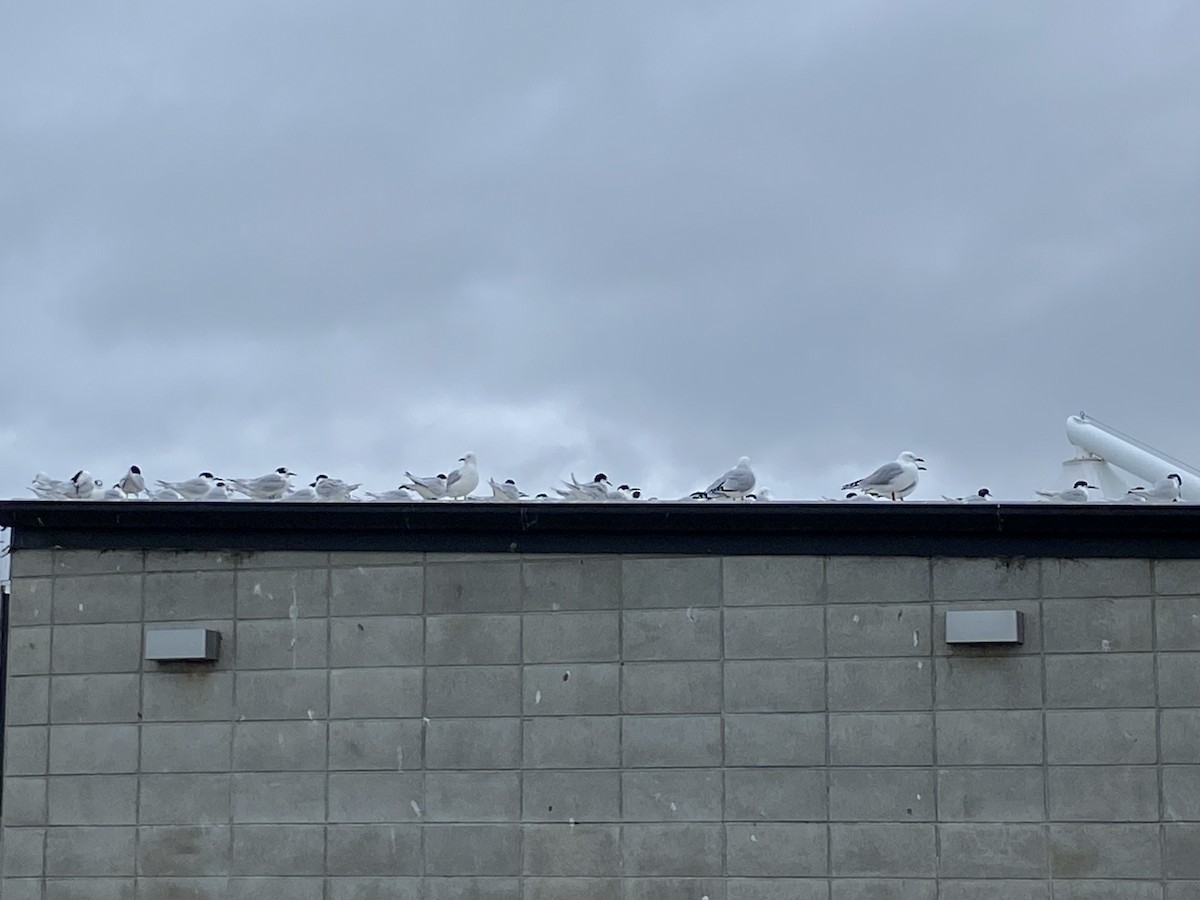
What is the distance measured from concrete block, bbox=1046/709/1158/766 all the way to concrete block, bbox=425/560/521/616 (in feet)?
12.5

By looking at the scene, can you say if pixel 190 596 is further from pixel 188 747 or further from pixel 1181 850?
pixel 1181 850

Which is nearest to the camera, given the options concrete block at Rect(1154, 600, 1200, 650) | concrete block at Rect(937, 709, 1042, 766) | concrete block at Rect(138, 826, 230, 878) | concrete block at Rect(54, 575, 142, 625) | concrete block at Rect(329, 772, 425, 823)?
concrete block at Rect(1154, 600, 1200, 650)

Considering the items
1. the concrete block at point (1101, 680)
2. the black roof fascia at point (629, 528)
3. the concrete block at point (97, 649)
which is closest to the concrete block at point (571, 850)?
the black roof fascia at point (629, 528)

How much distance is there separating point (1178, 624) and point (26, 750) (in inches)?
327

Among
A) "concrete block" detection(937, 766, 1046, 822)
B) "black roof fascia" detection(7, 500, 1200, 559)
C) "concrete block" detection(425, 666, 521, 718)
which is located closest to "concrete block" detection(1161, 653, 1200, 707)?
"black roof fascia" detection(7, 500, 1200, 559)

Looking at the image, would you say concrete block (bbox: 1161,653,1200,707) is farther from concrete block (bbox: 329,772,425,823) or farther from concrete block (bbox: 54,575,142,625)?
concrete block (bbox: 54,575,142,625)

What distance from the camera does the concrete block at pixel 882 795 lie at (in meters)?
12.3

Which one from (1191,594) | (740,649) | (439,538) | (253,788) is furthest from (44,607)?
(1191,594)

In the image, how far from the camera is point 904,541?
12.6 meters

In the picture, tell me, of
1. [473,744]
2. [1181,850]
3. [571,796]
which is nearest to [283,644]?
[473,744]

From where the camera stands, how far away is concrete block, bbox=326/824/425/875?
1298 centimetres

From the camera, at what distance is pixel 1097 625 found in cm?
1222

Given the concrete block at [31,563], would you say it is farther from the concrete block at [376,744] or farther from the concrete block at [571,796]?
the concrete block at [571,796]

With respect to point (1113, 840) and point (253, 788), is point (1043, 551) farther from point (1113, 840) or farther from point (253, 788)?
point (253, 788)
